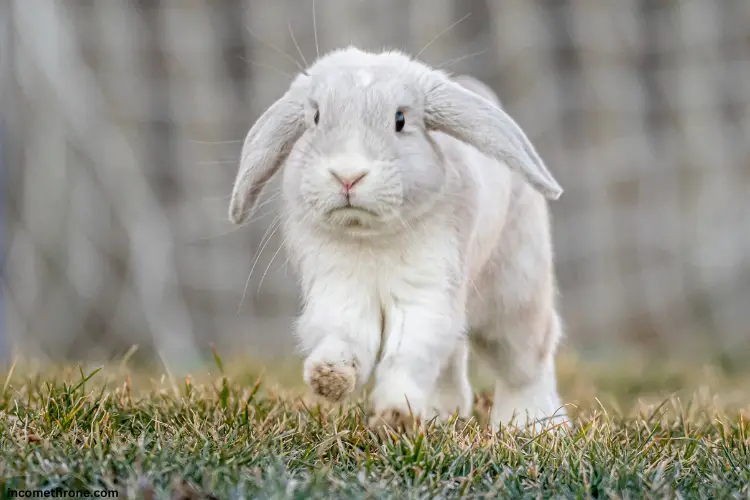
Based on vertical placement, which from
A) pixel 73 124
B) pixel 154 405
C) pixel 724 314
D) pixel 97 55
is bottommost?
pixel 724 314

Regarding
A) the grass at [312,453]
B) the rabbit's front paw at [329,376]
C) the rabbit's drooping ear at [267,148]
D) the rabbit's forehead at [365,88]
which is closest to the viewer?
the grass at [312,453]

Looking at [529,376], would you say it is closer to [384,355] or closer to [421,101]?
[384,355]

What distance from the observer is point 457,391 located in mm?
3545

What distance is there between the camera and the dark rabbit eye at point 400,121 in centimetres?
272

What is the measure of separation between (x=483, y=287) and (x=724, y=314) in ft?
15.1

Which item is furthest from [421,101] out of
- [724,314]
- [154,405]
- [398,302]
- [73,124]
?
[724,314]

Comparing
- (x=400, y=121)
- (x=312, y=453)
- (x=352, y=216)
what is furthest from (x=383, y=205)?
(x=312, y=453)

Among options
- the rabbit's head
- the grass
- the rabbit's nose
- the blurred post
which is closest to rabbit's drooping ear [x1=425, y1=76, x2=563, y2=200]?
the rabbit's head

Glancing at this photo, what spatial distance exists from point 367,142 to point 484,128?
0.31 meters

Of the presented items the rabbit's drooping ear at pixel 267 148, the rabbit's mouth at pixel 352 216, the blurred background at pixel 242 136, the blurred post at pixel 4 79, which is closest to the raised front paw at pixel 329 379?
the rabbit's mouth at pixel 352 216

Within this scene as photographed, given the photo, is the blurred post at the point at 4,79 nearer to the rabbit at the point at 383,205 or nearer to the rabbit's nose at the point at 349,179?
the rabbit at the point at 383,205

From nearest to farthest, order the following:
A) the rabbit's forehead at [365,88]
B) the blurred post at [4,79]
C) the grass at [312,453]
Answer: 1. the grass at [312,453]
2. the rabbit's forehead at [365,88]
3. the blurred post at [4,79]

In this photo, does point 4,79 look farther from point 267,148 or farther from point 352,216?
point 352,216

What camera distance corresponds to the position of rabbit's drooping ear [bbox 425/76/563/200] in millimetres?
2668
